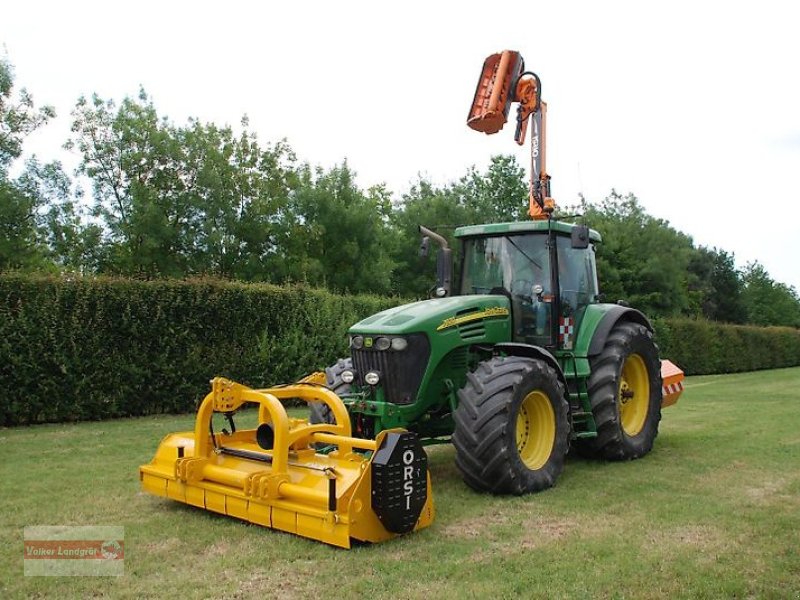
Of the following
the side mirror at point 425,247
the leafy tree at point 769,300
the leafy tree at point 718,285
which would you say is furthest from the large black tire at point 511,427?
the leafy tree at point 769,300

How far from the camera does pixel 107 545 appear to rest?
4.75 m

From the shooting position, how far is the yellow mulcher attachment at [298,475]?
4641 millimetres

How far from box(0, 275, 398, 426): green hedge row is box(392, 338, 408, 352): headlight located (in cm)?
652

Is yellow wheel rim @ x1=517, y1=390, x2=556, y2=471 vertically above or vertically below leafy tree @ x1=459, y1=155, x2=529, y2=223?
below

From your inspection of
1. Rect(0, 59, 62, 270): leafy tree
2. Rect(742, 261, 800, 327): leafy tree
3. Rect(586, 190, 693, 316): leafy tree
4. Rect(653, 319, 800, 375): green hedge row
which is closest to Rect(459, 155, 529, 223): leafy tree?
Rect(586, 190, 693, 316): leafy tree

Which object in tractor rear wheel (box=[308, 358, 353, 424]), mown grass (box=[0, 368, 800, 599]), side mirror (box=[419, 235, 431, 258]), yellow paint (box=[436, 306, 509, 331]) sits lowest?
mown grass (box=[0, 368, 800, 599])

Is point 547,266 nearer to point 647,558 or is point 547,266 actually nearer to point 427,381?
point 427,381

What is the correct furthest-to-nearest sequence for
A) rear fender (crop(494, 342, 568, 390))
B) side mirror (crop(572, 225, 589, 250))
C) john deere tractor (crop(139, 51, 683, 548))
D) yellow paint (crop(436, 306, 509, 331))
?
side mirror (crop(572, 225, 589, 250))
rear fender (crop(494, 342, 568, 390))
yellow paint (crop(436, 306, 509, 331))
john deere tractor (crop(139, 51, 683, 548))

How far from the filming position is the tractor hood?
248 inches

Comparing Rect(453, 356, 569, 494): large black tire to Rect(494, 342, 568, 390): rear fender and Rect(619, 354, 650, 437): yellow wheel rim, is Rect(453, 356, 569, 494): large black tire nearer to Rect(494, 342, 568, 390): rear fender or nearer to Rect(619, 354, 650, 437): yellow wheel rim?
Rect(494, 342, 568, 390): rear fender

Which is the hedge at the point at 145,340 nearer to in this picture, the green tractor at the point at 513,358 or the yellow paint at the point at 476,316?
the green tractor at the point at 513,358

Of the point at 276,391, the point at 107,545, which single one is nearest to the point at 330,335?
the point at 276,391

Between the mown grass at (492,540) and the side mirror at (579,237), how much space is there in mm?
2111

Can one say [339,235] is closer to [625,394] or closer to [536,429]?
[625,394]
